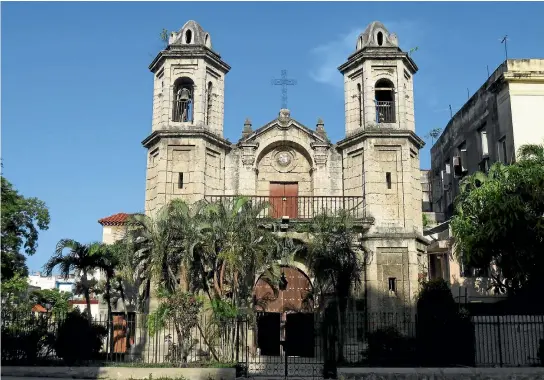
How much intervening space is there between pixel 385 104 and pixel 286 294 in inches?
343

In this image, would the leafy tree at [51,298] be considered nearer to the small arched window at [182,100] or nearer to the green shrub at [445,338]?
the small arched window at [182,100]

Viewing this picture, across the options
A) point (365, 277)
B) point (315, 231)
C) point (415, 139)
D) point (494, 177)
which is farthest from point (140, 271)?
point (494, 177)

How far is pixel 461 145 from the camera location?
115ft

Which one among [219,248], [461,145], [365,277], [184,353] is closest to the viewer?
[184,353]

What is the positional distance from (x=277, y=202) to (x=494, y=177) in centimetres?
866

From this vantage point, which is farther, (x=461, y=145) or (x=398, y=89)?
(x=461, y=145)

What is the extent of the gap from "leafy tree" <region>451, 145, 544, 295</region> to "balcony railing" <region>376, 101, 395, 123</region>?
4545 mm

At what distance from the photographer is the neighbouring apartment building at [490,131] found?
28.3 m

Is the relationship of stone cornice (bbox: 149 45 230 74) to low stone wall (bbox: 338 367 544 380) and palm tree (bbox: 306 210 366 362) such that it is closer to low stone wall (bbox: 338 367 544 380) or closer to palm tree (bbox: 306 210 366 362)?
palm tree (bbox: 306 210 366 362)

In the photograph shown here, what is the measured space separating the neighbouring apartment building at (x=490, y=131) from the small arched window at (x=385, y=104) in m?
5.99

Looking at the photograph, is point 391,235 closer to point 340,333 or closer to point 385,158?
point 385,158

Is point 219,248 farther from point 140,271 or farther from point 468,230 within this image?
point 468,230

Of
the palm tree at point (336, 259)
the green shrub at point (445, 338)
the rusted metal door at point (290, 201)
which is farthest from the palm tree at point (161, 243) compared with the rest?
the green shrub at point (445, 338)

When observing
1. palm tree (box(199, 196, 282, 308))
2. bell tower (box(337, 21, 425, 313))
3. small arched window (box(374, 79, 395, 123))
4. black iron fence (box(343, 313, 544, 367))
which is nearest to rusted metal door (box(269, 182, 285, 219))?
bell tower (box(337, 21, 425, 313))
